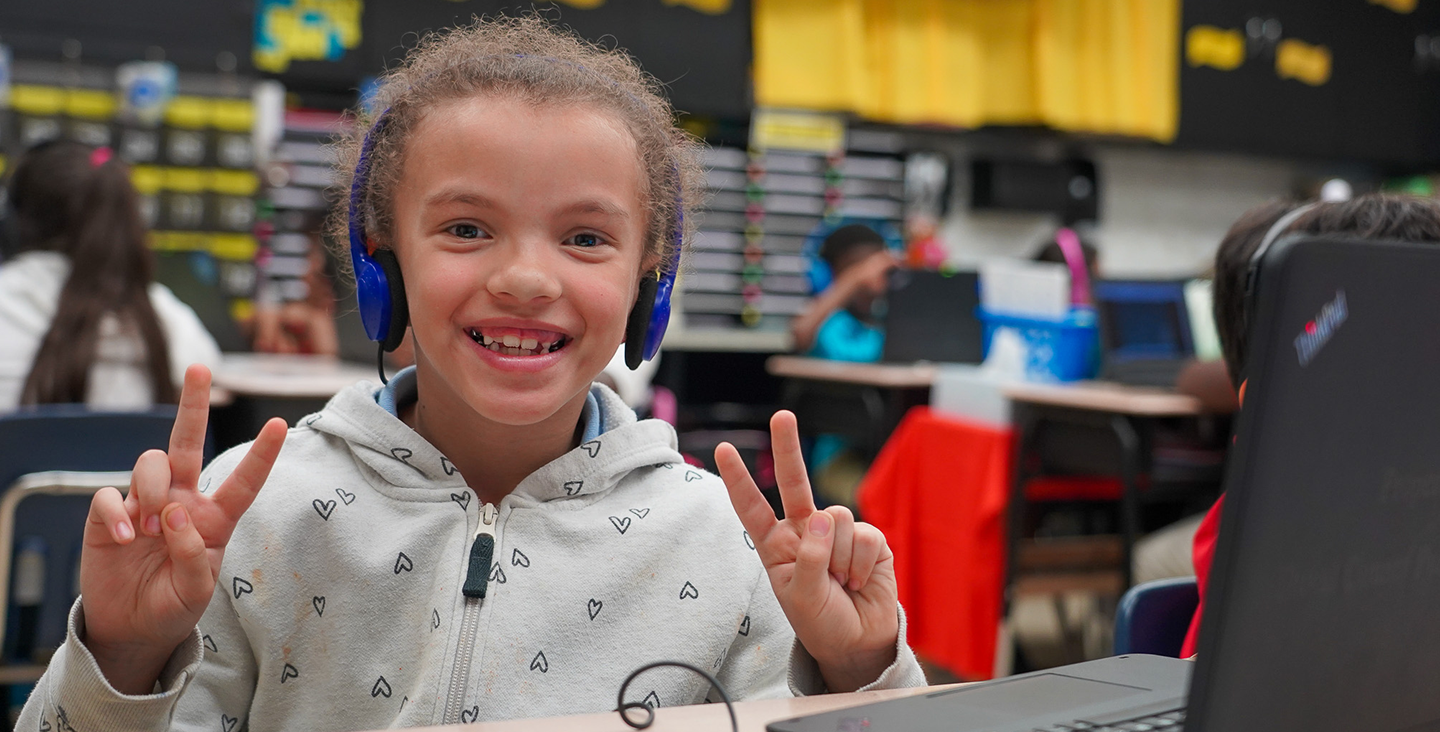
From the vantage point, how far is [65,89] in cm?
434

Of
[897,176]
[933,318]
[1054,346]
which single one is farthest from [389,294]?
[897,176]

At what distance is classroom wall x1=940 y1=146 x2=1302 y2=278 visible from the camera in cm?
682

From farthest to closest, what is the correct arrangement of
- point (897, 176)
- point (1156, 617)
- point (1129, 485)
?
point (897, 176) < point (1129, 485) < point (1156, 617)

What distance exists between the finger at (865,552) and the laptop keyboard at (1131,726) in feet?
0.69

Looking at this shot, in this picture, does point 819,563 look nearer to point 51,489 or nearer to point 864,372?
point 51,489

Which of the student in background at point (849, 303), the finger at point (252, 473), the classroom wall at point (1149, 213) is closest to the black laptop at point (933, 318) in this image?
the student in background at point (849, 303)

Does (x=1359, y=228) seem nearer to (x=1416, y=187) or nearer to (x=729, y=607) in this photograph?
(x=729, y=607)

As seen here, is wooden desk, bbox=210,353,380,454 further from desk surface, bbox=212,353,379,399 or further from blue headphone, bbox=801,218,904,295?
blue headphone, bbox=801,218,904,295

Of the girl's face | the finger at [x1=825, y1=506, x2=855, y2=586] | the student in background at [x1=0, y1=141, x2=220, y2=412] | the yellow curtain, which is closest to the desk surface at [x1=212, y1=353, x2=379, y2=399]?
the student in background at [x1=0, y1=141, x2=220, y2=412]

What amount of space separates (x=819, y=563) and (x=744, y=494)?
7 centimetres

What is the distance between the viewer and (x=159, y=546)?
78 centimetres

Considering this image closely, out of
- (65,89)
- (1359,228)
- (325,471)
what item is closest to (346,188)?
(325,471)

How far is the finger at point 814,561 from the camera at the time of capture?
32.3 inches

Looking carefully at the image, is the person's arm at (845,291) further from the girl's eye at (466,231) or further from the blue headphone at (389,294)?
the girl's eye at (466,231)
